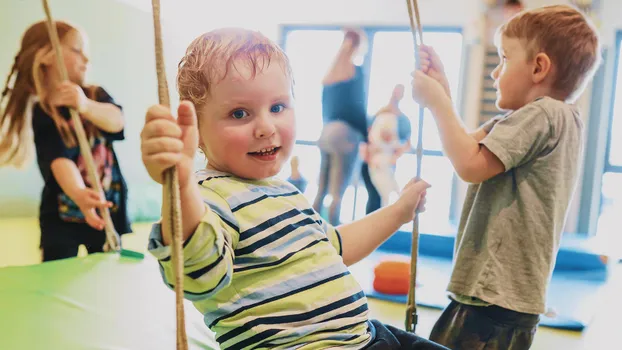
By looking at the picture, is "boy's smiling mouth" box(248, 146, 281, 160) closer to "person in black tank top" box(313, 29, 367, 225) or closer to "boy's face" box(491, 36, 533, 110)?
"boy's face" box(491, 36, 533, 110)

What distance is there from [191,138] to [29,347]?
920 millimetres

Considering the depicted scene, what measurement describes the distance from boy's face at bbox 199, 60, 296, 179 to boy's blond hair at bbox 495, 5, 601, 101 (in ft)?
1.83

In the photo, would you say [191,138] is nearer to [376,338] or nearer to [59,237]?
[376,338]

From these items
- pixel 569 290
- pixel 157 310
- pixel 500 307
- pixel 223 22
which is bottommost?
pixel 569 290

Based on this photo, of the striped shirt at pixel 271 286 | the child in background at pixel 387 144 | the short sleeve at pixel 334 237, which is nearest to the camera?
the striped shirt at pixel 271 286

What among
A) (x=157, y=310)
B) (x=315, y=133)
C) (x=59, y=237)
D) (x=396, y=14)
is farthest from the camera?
(x=315, y=133)

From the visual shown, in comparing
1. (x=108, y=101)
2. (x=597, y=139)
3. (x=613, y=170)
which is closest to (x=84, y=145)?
(x=108, y=101)

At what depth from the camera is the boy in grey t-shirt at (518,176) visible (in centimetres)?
99

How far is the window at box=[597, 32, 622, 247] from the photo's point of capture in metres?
3.98

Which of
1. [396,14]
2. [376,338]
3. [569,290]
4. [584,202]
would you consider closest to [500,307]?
[376,338]

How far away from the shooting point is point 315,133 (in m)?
5.05

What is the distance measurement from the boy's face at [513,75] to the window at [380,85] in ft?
10.3

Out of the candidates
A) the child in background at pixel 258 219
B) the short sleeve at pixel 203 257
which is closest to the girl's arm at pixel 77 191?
the child in background at pixel 258 219

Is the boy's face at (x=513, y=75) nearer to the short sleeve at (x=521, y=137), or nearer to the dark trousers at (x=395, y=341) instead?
the short sleeve at (x=521, y=137)
